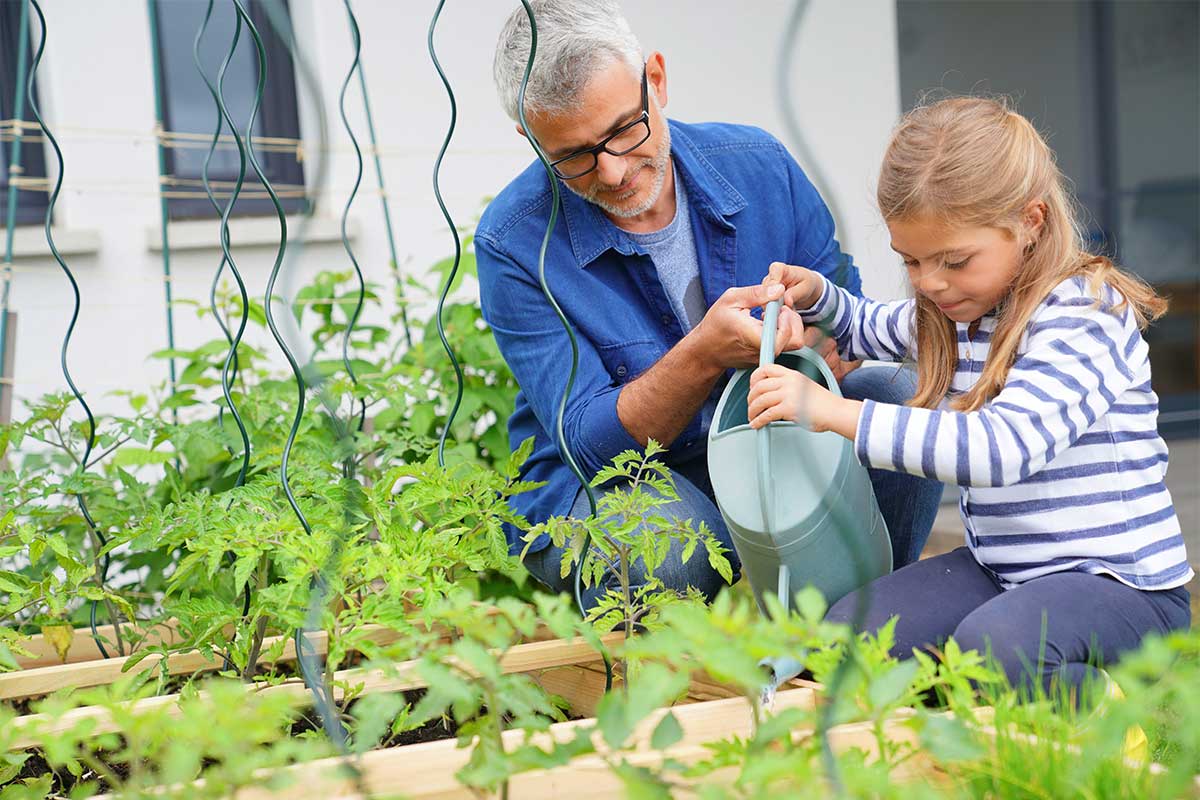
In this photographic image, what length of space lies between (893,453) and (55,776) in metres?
1.13

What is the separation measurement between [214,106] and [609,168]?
2562 millimetres

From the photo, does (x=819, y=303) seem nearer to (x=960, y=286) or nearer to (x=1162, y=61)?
(x=960, y=286)

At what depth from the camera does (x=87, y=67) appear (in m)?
3.55

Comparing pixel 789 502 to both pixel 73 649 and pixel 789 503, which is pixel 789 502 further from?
pixel 73 649

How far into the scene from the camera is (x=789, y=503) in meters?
1.42

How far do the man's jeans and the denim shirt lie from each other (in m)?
0.05

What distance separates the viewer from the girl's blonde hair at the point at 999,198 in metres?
1.49

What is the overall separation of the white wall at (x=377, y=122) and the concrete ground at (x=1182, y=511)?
88 cm

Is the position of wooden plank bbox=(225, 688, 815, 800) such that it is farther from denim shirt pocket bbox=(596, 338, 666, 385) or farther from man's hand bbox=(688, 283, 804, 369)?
denim shirt pocket bbox=(596, 338, 666, 385)

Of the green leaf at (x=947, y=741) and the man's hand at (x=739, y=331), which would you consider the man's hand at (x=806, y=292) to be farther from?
the green leaf at (x=947, y=741)

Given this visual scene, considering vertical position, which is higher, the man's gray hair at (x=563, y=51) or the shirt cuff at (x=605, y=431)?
the man's gray hair at (x=563, y=51)

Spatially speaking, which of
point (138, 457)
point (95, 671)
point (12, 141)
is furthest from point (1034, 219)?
point (12, 141)

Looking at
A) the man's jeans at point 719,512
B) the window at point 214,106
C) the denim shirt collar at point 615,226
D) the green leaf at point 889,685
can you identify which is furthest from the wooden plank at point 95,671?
the window at point 214,106

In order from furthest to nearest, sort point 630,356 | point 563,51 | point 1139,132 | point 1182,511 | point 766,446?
point 1139,132
point 1182,511
point 630,356
point 563,51
point 766,446
